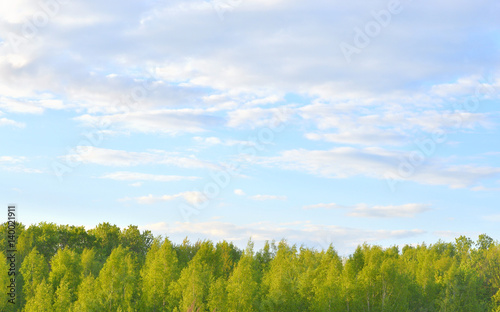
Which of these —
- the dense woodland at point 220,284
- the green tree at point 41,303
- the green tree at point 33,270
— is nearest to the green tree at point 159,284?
the dense woodland at point 220,284

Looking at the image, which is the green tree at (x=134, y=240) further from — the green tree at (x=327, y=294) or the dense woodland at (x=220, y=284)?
the green tree at (x=327, y=294)

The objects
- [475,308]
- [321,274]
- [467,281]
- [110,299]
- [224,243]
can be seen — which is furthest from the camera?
[224,243]

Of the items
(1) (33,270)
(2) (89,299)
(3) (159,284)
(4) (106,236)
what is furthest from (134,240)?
(2) (89,299)

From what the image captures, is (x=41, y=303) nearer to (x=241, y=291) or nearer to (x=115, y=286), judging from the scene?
(x=115, y=286)

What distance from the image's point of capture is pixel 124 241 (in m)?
124

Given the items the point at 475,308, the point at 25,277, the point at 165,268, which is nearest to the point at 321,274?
the point at 165,268

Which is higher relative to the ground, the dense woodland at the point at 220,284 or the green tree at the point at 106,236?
the green tree at the point at 106,236

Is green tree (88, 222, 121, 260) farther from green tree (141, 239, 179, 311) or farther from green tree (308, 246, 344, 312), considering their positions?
green tree (308, 246, 344, 312)

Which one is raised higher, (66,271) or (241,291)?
(66,271)

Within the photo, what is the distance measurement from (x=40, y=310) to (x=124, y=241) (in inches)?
2402

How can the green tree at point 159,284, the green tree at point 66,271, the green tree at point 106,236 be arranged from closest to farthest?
the green tree at point 159,284, the green tree at point 66,271, the green tree at point 106,236

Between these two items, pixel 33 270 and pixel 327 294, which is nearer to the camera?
pixel 327 294

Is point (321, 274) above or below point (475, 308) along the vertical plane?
above

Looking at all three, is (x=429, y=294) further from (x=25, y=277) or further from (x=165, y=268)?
(x=25, y=277)
